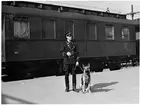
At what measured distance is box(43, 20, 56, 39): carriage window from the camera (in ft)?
34.4

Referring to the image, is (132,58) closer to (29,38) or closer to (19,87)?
(29,38)

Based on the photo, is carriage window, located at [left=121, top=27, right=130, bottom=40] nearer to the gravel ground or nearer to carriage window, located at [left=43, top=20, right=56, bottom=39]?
carriage window, located at [left=43, top=20, right=56, bottom=39]

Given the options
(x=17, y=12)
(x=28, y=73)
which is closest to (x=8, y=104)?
(x=28, y=73)

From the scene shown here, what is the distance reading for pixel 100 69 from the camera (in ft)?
43.9

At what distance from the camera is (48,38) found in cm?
1053

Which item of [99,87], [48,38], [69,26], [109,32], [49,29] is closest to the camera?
[99,87]

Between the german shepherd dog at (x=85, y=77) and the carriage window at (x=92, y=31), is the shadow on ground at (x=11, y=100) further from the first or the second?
the carriage window at (x=92, y=31)

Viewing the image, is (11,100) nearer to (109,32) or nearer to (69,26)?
(69,26)

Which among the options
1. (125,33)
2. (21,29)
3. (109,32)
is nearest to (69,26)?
(21,29)

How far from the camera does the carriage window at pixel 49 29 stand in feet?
34.4

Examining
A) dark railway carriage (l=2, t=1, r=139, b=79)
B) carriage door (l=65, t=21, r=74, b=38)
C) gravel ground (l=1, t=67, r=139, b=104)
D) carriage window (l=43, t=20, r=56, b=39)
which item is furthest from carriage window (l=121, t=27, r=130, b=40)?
gravel ground (l=1, t=67, r=139, b=104)

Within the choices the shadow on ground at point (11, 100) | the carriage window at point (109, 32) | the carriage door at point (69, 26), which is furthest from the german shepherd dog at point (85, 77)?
the carriage window at point (109, 32)

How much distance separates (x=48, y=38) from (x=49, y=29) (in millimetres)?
464

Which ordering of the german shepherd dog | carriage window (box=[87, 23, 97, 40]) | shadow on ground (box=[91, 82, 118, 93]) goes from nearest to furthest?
the german shepherd dog < shadow on ground (box=[91, 82, 118, 93]) < carriage window (box=[87, 23, 97, 40])
